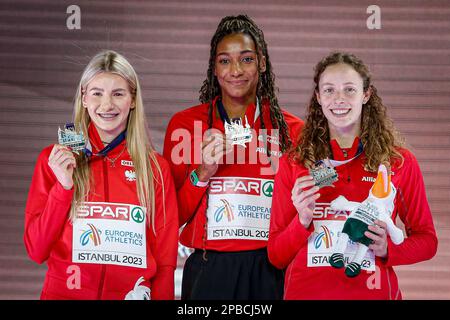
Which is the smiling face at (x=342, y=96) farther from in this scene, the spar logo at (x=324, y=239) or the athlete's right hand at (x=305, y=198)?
the spar logo at (x=324, y=239)

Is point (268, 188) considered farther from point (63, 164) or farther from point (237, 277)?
point (63, 164)

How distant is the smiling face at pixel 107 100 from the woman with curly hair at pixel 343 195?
86 centimetres

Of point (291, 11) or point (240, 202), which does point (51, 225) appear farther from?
point (291, 11)

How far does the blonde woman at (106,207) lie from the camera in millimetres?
3596

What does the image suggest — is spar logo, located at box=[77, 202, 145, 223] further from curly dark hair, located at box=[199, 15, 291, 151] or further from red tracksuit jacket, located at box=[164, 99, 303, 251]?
curly dark hair, located at box=[199, 15, 291, 151]

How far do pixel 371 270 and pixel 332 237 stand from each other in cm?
24

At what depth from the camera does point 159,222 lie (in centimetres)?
370

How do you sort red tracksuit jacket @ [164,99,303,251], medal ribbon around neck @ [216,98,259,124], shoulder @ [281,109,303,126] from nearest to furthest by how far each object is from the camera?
red tracksuit jacket @ [164,99,303,251]
medal ribbon around neck @ [216,98,259,124]
shoulder @ [281,109,303,126]

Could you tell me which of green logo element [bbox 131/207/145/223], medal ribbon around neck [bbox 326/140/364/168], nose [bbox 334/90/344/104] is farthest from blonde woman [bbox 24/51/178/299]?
nose [bbox 334/90/344/104]

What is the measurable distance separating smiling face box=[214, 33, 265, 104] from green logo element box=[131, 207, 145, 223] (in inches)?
31.1

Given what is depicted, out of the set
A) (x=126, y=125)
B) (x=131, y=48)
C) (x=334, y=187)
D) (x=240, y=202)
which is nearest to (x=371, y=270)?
(x=334, y=187)

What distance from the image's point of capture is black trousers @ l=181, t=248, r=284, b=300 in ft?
12.5

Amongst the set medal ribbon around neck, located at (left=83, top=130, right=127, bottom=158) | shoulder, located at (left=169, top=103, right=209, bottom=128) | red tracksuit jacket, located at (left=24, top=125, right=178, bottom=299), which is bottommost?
red tracksuit jacket, located at (left=24, top=125, right=178, bottom=299)
